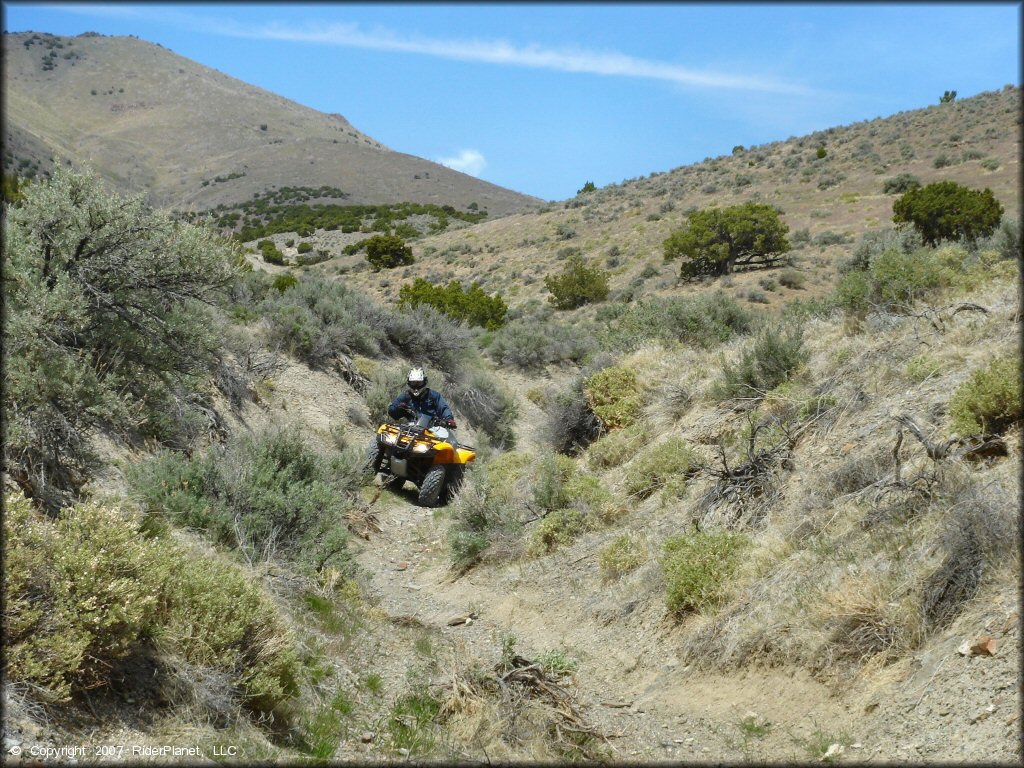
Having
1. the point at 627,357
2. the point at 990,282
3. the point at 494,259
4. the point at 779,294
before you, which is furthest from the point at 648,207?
the point at 990,282

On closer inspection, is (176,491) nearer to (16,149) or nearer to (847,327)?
(847,327)

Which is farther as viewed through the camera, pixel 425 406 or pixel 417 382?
pixel 425 406

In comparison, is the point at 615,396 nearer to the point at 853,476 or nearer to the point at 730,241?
the point at 853,476

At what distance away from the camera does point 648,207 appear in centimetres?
4488

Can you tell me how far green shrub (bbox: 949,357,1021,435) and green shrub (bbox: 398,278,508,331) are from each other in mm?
15155

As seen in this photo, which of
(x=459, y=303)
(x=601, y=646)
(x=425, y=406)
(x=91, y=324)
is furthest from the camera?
(x=459, y=303)

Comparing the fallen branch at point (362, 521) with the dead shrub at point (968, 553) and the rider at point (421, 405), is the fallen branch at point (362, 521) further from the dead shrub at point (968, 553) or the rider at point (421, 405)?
the dead shrub at point (968, 553)

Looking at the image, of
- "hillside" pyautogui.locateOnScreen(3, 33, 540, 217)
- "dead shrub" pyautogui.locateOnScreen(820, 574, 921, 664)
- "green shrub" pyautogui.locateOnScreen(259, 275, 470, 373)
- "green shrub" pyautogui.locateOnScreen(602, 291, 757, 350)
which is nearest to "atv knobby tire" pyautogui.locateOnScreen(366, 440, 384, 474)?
"green shrub" pyautogui.locateOnScreen(259, 275, 470, 373)

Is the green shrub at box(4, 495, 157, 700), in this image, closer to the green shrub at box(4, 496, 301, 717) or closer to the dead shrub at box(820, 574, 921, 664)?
the green shrub at box(4, 496, 301, 717)

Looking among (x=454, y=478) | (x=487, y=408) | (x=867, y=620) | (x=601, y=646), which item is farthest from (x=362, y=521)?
(x=487, y=408)

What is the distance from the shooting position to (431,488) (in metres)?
10.2

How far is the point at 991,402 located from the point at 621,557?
10.9 feet

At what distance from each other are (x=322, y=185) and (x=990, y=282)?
79651mm

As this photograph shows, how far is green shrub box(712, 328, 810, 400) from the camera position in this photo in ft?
30.5
